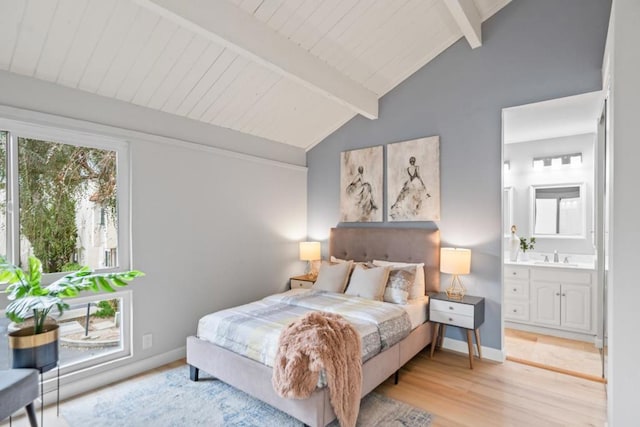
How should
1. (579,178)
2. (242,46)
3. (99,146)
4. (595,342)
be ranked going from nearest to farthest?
(242,46) → (99,146) → (595,342) → (579,178)

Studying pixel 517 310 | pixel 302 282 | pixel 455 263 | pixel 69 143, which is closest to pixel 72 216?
pixel 69 143

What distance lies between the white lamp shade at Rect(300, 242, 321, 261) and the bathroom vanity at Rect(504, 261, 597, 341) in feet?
7.80

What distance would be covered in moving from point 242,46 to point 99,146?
4.99 ft

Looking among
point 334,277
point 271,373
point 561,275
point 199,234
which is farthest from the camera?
point 561,275

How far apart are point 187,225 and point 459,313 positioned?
2801 mm

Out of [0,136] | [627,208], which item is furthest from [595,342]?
[0,136]

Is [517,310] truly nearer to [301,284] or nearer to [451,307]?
[451,307]

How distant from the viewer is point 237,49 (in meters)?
2.57

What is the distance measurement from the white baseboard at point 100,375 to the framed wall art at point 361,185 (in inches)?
102

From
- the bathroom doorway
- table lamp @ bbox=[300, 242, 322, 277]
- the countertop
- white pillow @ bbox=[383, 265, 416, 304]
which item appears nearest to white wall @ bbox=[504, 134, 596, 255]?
the bathroom doorway

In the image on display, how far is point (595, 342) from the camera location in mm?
3584

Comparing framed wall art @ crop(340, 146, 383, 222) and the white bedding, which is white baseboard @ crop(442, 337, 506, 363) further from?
framed wall art @ crop(340, 146, 383, 222)

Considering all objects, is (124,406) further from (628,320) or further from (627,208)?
(627,208)

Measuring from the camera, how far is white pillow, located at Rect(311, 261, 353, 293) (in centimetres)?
358
